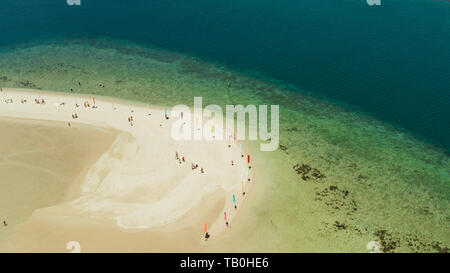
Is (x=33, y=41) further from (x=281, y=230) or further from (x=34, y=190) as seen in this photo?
(x=281, y=230)

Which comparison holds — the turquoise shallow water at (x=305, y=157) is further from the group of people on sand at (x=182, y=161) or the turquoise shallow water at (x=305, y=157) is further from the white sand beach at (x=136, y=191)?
the group of people on sand at (x=182, y=161)

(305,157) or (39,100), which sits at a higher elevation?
(39,100)
